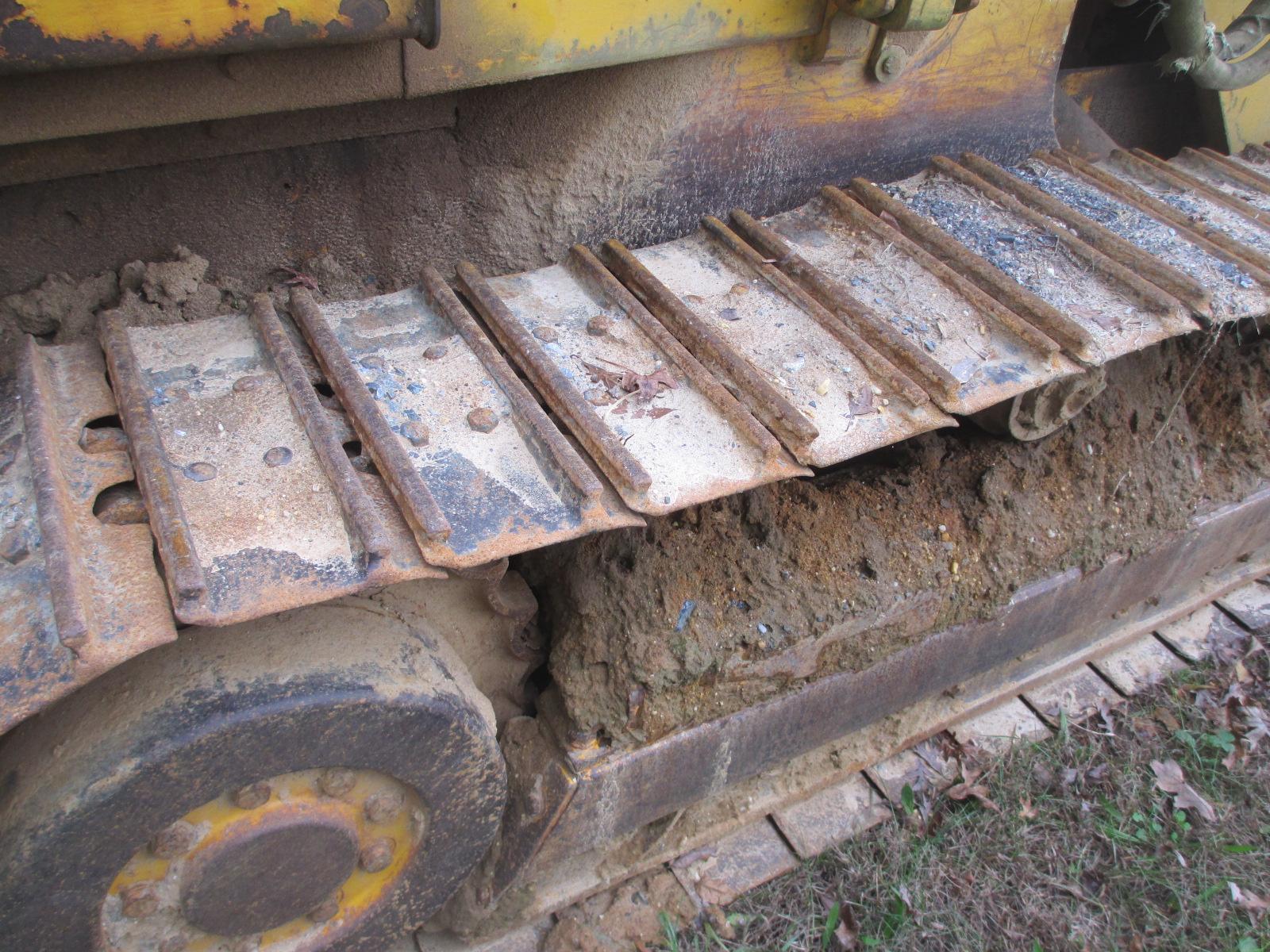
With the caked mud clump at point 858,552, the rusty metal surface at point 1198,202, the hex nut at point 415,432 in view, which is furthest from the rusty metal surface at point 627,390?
the rusty metal surface at point 1198,202

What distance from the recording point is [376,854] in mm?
1883

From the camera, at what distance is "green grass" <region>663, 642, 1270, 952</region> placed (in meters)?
2.52

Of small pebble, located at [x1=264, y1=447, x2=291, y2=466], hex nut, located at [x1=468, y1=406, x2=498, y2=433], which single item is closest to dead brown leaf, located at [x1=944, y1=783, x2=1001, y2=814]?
hex nut, located at [x1=468, y1=406, x2=498, y2=433]

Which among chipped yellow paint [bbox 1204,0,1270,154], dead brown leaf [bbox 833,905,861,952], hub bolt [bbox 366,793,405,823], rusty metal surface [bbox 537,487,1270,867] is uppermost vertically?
chipped yellow paint [bbox 1204,0,1270,154]

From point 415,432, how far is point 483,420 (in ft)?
0.36

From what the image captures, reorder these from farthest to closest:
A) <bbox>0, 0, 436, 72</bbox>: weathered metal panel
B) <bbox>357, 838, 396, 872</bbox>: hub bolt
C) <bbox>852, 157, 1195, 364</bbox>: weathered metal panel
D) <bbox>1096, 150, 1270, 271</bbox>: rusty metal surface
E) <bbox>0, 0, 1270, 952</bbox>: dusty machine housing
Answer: <bbox>1096, 150, 1270, 271</bbox>: rusty metal surface, <bbox>852, 157, 1195, 364</bbox>: weathered metal panel, <bbox>357, 838, 396, 872</bbox>: hub bolt, <bbox>0, 0, 1270, 952</bbox>: dusty machine housing, <bbox>0, 0, 436, 72</bbox>: weathered metal panel

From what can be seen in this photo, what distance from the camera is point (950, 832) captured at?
2.75 metres

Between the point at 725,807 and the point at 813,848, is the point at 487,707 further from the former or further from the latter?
the point at 813,848

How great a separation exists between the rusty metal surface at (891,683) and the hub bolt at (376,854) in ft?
1.29

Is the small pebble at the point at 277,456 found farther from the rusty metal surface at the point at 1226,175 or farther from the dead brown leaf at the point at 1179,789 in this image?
the dead brown leaf at the point at 1179,789

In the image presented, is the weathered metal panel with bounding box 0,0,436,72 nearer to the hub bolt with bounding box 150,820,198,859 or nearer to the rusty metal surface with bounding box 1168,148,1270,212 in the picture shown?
the hub bolt with bounding box 150,820,198,859

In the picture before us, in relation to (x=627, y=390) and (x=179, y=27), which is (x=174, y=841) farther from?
(x=179, y=27)

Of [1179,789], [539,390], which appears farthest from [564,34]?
[1179,789]

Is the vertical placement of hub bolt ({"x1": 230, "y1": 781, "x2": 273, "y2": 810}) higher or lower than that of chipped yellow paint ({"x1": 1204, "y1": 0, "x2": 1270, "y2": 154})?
lower
